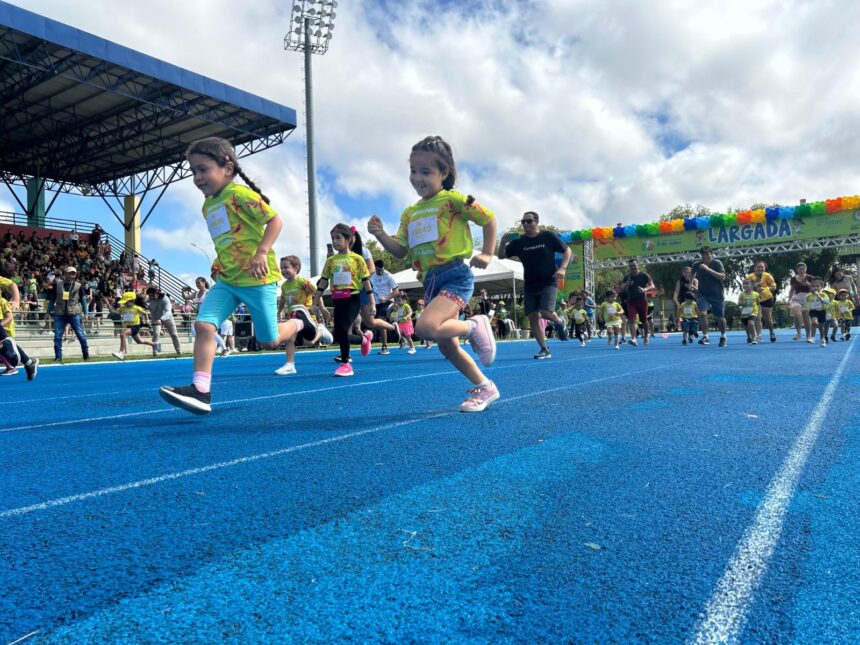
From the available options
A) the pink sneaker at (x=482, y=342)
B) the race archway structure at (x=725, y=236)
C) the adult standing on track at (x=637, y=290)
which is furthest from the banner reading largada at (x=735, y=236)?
the pink sneaker at (x=482, y=342)

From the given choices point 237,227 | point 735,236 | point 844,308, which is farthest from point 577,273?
point 237,227

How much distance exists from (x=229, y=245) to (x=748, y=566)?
145 inches

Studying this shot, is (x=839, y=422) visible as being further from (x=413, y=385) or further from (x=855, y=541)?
(x=413, y=385)

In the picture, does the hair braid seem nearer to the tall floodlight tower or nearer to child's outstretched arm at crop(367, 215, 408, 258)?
child's outstretched arm at crop(367, 215, 408, 258)

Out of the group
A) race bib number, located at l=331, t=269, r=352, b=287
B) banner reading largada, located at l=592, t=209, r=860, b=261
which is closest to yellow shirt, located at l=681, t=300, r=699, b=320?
race bib number, located at l=331, t=269, r=352, b=287

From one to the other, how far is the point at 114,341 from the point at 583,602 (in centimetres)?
2056

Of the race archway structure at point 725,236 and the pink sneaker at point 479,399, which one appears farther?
the race archway structure at point 725,236

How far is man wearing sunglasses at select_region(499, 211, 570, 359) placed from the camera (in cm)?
868

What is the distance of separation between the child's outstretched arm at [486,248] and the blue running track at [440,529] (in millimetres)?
1000

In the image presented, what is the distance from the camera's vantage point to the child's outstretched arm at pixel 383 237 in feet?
13.1

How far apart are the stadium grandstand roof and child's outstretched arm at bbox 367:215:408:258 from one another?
63.5 ft

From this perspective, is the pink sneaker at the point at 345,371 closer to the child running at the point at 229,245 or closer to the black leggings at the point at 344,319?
the black leggings at the point at 344,319

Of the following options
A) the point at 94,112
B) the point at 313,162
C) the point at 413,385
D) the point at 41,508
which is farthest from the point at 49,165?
the point at 41,508

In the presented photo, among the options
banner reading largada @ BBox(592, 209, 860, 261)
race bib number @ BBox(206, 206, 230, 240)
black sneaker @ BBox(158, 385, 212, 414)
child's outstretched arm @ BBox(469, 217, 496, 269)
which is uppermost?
banner reading largada @ BBox(592, 209, 860, 261)
